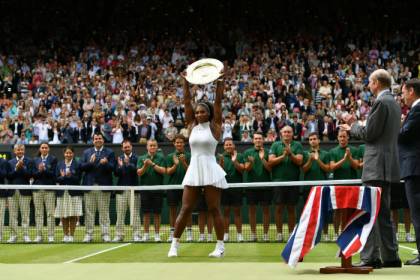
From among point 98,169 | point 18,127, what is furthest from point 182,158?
point 18,127

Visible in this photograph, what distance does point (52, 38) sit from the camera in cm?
3775

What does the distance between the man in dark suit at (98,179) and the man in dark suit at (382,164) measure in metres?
8.19

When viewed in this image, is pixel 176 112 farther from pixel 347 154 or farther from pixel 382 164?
pixel 382 164

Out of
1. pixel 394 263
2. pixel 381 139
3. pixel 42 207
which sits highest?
pixel 381 139

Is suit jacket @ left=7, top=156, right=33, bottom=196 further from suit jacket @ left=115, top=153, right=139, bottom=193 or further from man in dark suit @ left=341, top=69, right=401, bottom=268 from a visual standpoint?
man in dark suit @ left=341, top=69, right=401, bottom=268

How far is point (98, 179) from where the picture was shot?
Result: 17.3 m

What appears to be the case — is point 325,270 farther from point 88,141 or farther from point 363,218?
point 88,141

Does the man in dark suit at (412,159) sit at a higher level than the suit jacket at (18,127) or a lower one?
lower

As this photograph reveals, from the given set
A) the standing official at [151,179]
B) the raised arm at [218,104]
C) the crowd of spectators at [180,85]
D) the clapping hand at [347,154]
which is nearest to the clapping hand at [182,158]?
the standing official at [151,179]

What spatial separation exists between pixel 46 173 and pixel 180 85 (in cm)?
1405

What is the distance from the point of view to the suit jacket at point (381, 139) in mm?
9492

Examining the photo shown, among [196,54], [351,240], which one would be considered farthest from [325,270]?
[196,54]

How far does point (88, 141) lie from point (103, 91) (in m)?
4.94

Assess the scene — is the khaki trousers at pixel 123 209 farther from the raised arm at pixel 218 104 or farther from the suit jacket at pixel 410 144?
the suit jacket at pixel 410 144
